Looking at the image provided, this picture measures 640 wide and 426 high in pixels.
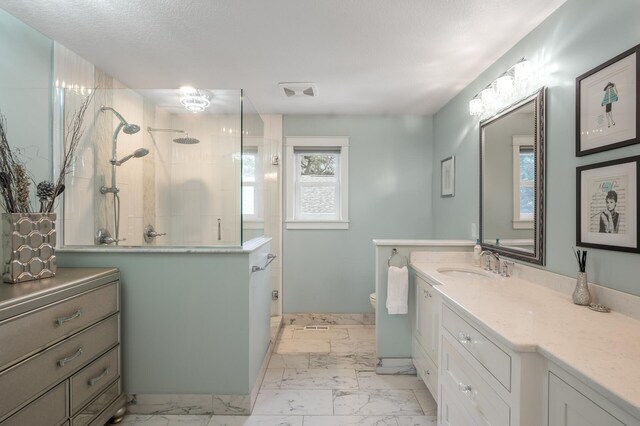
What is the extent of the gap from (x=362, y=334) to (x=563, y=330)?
2.44m

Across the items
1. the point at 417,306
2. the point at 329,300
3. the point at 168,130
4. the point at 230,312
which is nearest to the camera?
the point at 230,312

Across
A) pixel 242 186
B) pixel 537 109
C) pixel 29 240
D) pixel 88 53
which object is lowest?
pixel 29 240

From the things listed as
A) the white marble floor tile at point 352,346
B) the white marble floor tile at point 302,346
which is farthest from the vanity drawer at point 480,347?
the white marble floor tile at point 302,346

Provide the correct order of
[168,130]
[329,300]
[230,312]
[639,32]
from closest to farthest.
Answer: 1. [639,32]
2. [230,312]
3. [168,130]
4. [329,300]

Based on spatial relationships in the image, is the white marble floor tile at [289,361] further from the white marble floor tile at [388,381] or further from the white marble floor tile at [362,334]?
the white marble floor tile at [362,334]

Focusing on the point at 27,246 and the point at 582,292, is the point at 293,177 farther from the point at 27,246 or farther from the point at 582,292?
the point at 582,292

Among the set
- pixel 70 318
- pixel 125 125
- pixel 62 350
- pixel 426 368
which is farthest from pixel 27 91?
pixel 426 368

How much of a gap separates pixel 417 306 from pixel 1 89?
2.89 meters

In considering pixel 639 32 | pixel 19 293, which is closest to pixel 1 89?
pixel 19 293

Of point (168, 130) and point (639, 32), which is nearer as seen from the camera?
point (639, 32)

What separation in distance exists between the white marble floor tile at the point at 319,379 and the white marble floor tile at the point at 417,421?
44cm

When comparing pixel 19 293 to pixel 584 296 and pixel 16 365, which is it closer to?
pixel 16 365

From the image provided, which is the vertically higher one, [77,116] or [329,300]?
[77,116]

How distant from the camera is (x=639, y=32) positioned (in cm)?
124
